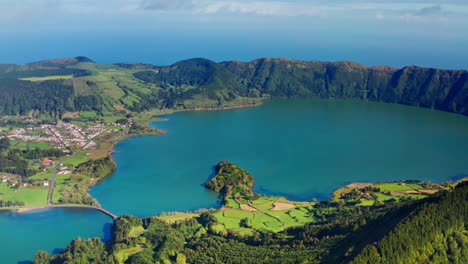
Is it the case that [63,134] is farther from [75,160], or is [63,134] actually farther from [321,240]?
[321,240]

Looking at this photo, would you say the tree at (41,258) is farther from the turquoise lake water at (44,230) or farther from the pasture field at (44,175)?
the pasture field at (44,175)

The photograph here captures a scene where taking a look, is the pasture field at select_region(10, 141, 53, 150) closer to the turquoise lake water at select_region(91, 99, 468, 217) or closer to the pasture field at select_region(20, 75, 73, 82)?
the turquoise lake water at select_region(91, 99, 468, 217)

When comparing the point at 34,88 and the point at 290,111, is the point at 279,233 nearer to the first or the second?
the point at 290,111

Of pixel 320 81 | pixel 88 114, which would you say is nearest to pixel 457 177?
pixel 320 81

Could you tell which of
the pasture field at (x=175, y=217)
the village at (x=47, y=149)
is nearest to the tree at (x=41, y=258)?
the pasture field at (x=175, y=217)

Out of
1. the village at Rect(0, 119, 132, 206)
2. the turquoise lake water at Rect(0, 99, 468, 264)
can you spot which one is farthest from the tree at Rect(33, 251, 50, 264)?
the village at Rect(0, 119, 132, 206)

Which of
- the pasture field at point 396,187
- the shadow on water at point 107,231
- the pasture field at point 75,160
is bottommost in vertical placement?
the shadow on water at point 107,231
